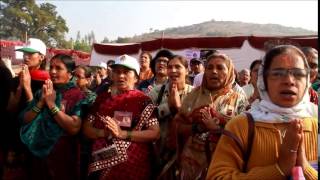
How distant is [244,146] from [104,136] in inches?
62.6

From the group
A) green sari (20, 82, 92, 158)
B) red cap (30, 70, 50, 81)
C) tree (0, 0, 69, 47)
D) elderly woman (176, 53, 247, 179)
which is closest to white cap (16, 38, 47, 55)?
red cap (30, 70, 50, 81)

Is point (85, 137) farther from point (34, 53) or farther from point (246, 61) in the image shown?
point (246, 61)

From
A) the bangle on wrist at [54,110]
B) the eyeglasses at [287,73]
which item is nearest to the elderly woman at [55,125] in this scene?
the bangle on wrist at [54,110]

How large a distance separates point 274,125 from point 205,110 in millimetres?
1110

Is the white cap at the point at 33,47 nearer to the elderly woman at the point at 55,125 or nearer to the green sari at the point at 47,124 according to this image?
the elderly woman at the point at 55,125

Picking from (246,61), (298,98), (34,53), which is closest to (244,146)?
(298,98)

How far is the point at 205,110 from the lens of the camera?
9.87 ft

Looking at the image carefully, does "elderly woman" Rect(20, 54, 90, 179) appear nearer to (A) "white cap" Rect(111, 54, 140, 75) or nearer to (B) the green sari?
(B) the green sari

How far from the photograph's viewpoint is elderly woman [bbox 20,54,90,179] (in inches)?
130

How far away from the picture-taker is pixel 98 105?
335cm

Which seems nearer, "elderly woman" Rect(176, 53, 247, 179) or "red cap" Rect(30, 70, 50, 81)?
"elderly woman" Rect(176, 53, 247, 179)

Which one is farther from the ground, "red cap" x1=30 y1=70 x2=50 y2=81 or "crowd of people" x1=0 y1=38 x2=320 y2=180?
"red cap" x1=30 y1=70 x2=50 y2=81

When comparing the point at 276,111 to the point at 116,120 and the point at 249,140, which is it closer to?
the point at 249,140

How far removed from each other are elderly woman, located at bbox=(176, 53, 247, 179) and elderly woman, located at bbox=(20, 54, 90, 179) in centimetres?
91
